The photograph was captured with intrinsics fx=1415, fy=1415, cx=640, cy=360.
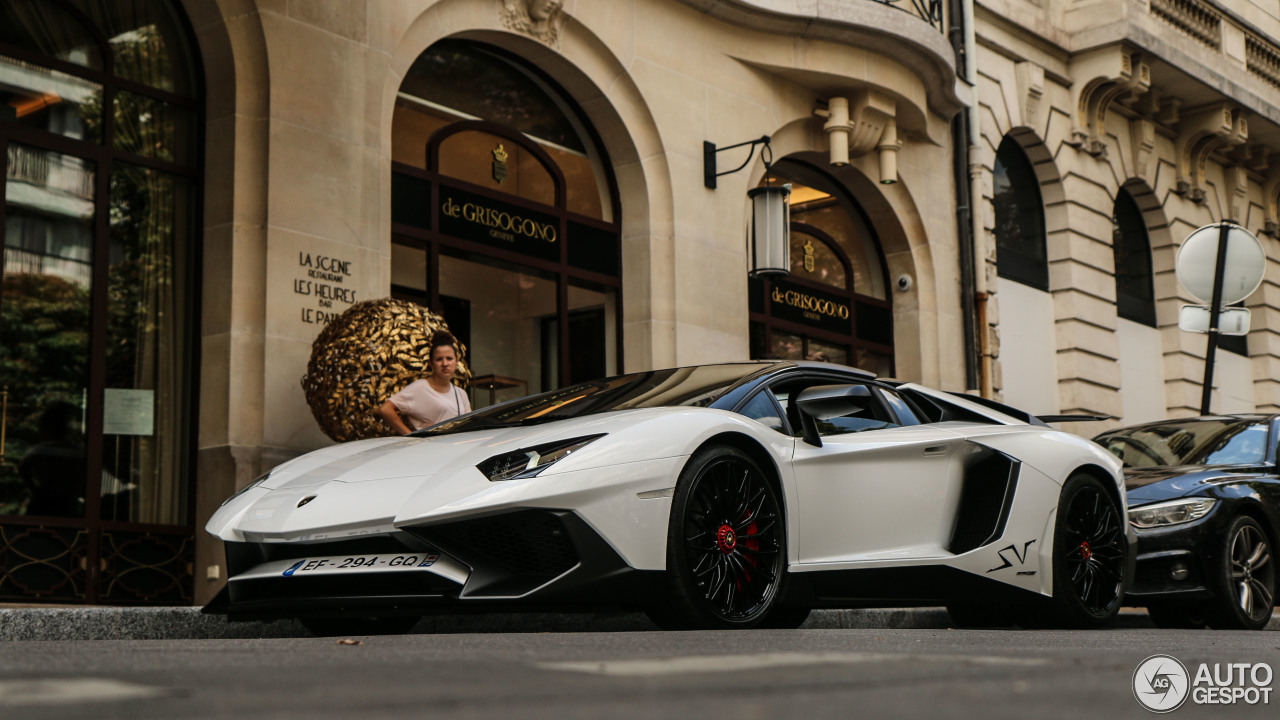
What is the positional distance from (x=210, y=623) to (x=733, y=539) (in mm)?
2407

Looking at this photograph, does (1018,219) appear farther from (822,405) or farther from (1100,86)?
(822,405)

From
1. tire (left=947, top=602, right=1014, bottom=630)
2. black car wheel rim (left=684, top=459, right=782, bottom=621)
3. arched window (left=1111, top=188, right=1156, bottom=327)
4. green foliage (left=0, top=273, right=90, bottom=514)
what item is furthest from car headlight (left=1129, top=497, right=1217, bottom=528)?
arched window (left=1111, top=188, right=1156, bottom=327)

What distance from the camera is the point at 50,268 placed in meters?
8.85

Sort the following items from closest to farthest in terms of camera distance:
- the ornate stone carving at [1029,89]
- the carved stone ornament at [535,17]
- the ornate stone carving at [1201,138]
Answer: the carved stone ornament at [535,17], the ornate stone carving at [1029,89], the ornate stone carving at [1201,138]

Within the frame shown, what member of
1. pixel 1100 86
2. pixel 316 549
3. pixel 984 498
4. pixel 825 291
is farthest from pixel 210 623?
pixel 1100 86

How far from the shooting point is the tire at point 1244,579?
764 cm

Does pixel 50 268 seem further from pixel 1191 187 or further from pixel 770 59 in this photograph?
pixel 1191 187

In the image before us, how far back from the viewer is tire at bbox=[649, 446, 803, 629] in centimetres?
491

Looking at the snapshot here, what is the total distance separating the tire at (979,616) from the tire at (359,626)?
2764 millimetres

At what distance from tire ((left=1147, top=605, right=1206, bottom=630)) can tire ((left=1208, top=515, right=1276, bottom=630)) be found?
0.31 m

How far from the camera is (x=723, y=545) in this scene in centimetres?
514

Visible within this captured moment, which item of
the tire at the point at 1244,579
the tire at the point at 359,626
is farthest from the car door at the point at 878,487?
the tire at the point at 1244,579

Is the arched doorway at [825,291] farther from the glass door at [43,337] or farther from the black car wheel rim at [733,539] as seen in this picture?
the black car wheel rim at [733,539]

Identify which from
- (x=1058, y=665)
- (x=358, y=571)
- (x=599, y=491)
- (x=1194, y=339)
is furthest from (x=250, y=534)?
(x=1194, y=339)
